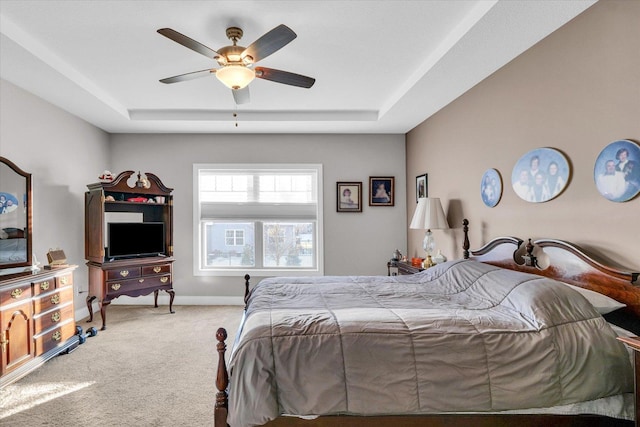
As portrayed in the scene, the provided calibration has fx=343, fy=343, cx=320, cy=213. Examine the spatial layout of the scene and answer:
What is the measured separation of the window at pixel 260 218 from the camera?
16.8 ft

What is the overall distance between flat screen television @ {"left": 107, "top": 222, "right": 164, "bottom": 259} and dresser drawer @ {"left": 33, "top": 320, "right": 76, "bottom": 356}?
102 cm

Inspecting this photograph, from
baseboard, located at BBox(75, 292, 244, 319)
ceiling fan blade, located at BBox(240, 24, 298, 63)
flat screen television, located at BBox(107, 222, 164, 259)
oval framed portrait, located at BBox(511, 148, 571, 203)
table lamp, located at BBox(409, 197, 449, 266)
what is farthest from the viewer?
baseboard, located at BBox(75, 292, 244, 319)

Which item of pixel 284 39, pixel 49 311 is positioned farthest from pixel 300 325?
pixel 49 311

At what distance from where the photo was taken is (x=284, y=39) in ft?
6.74

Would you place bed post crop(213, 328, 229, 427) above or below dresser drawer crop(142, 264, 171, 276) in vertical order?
below

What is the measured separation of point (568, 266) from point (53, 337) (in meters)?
4.13

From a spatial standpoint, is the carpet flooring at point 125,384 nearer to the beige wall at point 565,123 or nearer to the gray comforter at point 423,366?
the gray comforter at point 423,366

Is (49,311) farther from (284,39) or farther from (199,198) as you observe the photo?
(284,39)

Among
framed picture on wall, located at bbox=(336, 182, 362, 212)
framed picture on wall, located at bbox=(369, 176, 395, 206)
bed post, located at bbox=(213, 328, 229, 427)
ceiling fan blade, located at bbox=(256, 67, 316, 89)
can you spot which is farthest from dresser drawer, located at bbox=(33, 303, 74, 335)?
framed picture on wall, located at bbox=(369, 176, 395, 206)

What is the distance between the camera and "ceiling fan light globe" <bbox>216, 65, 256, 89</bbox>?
2332mm

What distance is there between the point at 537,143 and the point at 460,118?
120 centimetres

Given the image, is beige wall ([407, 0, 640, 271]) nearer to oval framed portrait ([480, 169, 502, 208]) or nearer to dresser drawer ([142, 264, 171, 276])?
oval framed portrait ([480, 169, 502, 208])

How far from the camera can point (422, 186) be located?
4594 millimetres

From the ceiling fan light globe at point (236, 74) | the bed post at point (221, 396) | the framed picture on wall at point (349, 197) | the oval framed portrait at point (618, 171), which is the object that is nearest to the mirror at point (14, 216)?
the ceiling fan light globe at point (236, 74)
